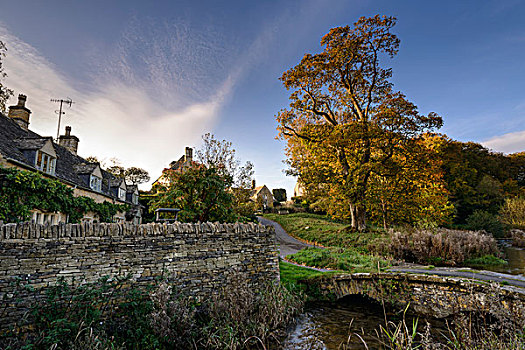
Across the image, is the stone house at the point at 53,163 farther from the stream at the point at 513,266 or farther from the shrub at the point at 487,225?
the shrub at the point at 487,225

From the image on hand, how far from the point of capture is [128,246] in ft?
20.9

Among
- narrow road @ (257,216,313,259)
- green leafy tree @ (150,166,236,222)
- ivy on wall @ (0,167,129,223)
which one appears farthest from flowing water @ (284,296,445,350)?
ivy on wall @ (0,167,129,223)

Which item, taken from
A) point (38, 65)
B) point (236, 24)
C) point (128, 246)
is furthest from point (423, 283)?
point (38, 65)

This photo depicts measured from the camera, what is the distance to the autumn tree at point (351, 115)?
1881 centimetres

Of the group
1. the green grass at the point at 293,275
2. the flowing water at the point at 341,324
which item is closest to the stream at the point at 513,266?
the flowing water at the point at 341,324

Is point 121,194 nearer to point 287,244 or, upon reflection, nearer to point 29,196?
point 29,196

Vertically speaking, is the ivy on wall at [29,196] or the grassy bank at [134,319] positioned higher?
the ivy on wall at [29,196]

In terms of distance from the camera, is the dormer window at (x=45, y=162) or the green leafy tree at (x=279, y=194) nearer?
the dormer window at (x=45, y=162)

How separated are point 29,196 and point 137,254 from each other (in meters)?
8.19

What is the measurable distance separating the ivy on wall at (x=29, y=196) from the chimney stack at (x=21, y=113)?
7404 mm

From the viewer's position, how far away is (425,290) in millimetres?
7824

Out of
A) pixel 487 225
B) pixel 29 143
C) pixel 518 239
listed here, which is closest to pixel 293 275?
pixel 29 143

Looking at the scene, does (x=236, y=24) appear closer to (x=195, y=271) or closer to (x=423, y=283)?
(x=195, y=271)

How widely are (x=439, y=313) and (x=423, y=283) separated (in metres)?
0.86
